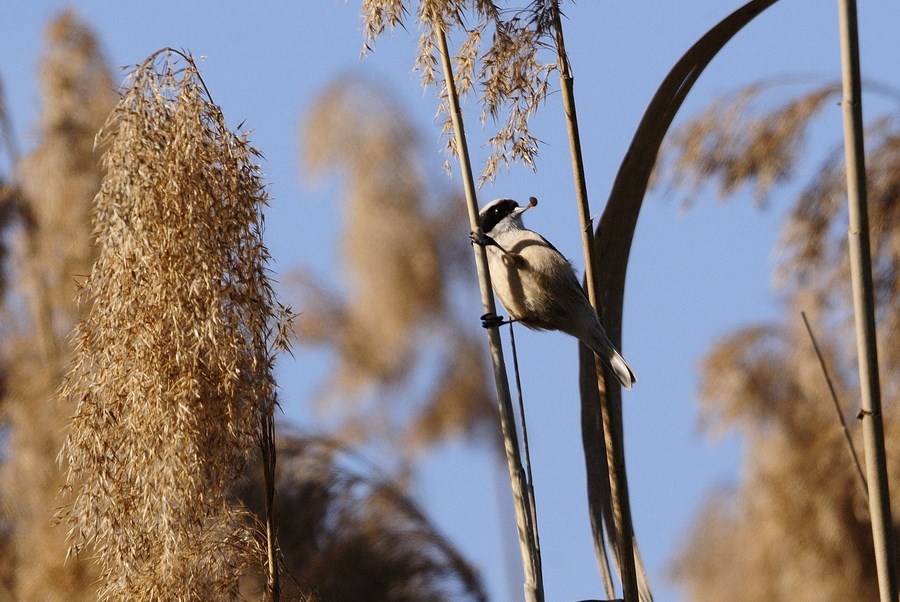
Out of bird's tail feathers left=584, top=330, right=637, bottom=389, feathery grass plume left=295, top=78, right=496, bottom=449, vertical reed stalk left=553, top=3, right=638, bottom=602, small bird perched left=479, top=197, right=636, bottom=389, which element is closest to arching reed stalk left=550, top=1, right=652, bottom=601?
vertical reed stalk left=553, top=3, right=638, bottom=602

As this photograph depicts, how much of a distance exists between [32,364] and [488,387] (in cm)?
340

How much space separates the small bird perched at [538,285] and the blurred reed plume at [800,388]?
→ 1.24 m

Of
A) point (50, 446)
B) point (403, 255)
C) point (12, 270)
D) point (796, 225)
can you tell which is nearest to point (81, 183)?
point (12, 270)

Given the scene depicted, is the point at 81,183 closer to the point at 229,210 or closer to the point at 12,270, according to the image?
the point at 12,270

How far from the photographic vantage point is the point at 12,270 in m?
4.69

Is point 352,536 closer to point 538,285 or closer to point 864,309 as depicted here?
point 538,285

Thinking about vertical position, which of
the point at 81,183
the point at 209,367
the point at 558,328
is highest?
the point at 81,183

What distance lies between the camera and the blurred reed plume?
12.2ft

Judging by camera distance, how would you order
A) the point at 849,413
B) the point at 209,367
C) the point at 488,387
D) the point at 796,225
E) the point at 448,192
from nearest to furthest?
the point at 209,367 < the point at 796,225 < the point at 849,413 < the point at 488,387 < the point at 448,192

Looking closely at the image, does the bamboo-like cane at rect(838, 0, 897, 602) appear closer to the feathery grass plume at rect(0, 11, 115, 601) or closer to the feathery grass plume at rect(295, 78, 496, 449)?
the feathery grass plume at rect(0, 11, 115, 601)

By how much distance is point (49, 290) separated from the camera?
4.79m

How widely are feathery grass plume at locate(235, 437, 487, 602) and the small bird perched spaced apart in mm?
1385

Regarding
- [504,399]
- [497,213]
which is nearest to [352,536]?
[497,213]

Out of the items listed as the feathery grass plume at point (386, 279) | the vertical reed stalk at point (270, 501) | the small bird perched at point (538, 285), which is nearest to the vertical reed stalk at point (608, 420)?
the vertical reed stalk at point (270, 501)
